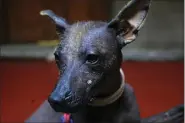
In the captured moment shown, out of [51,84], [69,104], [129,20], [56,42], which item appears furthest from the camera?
[56,42]

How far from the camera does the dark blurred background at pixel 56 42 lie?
169 cm

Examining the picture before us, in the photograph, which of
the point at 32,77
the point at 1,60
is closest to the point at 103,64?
the point at 32,77

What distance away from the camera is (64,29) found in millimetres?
841

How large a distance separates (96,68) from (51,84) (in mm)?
864

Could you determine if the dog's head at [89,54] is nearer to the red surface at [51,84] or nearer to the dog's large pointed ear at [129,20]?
the dog's large pointed ear at [129,20]

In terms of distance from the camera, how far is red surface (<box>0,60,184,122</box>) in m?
1.47

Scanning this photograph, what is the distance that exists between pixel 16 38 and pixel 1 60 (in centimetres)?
16

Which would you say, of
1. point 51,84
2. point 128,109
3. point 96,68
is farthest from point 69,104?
point 51,84

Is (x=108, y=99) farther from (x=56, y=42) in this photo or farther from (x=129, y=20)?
(x=56, y=42)

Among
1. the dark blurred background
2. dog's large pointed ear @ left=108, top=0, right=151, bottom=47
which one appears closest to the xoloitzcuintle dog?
dog's large pointed ear @ left=108, top=0, right=151, bottom=47

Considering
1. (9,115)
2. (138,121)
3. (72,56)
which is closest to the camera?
(72,56)

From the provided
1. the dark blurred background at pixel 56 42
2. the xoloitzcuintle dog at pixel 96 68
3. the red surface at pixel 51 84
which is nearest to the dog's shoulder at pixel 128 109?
the xoloitzcuintle dog at pixel 96 68

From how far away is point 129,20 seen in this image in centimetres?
84

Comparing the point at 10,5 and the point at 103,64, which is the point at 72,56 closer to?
the point at 103,64
